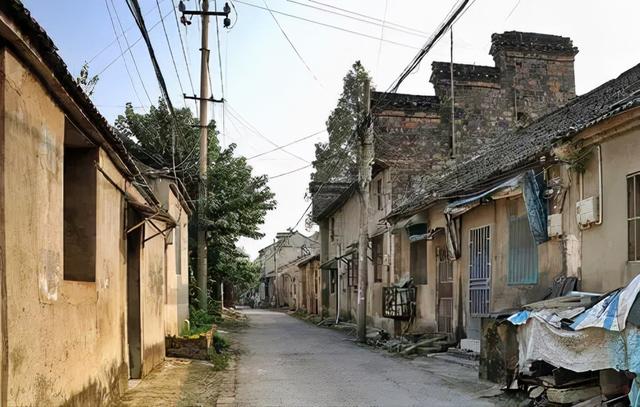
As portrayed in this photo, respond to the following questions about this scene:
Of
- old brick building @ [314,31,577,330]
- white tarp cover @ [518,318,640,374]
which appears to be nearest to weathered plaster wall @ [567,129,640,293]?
white tarp cover @ [518,318,640,374]

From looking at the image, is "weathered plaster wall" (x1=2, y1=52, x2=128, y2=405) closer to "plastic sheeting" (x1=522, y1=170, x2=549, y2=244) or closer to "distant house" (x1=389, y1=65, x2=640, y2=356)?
"distant house" (x1=389, y1=65, x2=640, y2=356)

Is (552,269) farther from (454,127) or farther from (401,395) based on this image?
(454,127)

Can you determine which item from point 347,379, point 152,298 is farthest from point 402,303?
point 152,298

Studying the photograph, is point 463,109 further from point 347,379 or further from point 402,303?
point 347,379

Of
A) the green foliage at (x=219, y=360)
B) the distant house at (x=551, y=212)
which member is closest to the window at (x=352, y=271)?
the distant house at (x=551, y=212)

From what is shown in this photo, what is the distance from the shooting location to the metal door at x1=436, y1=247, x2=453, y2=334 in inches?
612

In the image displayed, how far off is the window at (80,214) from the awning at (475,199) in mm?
7215

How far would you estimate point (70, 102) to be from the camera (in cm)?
605

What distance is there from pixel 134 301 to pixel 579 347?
7.04 m

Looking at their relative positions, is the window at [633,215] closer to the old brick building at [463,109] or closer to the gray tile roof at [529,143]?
the gray tile roof at [529,143]

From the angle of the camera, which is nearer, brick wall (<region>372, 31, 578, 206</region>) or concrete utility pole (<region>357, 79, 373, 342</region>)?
concrete utility pole (<region>357, 79, 373, 342</region>)

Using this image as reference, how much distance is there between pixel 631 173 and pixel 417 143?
12.9m

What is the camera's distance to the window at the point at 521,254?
450 inches

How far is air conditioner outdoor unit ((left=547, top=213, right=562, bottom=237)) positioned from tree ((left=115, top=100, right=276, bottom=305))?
12085mm
